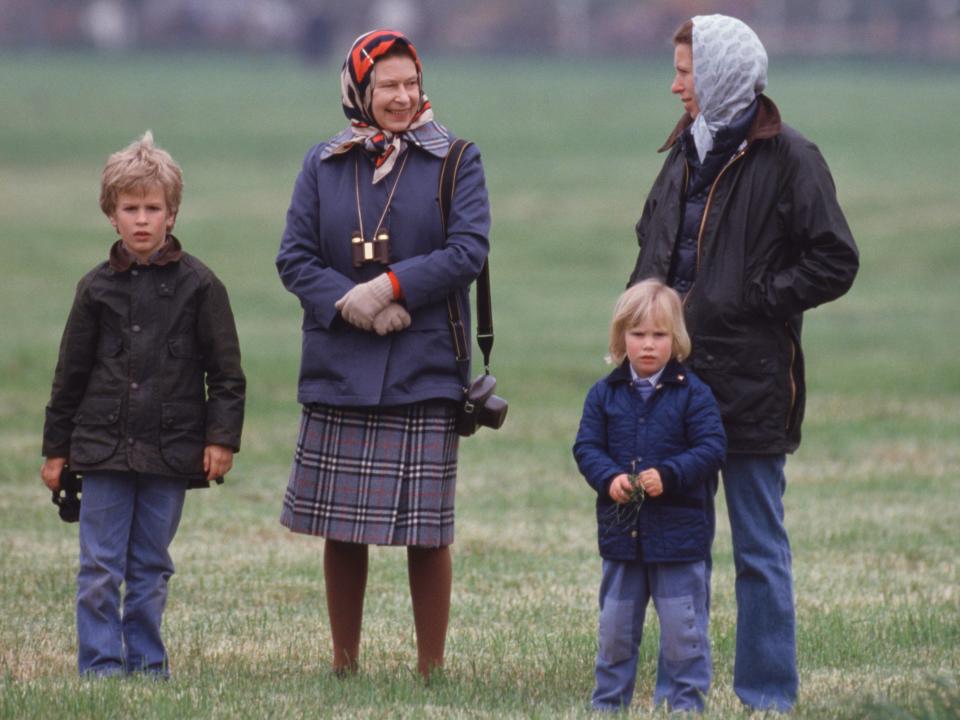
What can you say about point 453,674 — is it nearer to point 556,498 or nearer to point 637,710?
point 637,710

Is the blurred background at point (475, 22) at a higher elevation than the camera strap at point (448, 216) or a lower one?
higher

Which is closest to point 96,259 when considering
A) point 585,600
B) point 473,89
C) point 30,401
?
point 30,401

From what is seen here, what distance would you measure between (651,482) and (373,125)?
4.99 feet

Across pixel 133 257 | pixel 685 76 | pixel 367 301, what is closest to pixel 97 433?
pixel 133 257

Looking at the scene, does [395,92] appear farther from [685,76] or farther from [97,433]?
A: [97,433]

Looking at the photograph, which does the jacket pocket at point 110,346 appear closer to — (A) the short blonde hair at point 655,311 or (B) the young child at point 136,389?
(B) the young child at point 136,389

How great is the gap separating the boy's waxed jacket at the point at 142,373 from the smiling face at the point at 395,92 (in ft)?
2.54

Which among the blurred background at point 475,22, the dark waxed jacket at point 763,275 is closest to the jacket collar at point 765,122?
the dark waxed jacket at point 763,275

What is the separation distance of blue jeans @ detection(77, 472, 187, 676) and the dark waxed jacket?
181 cm

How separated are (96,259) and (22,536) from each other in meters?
20.2

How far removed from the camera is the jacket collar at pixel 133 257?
6.04 m

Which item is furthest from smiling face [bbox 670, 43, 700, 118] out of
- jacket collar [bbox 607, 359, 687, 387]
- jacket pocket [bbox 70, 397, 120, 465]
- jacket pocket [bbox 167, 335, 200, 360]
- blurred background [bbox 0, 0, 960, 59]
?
blurred background [bbox 0, 0, 960, 59]

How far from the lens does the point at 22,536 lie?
9641mm

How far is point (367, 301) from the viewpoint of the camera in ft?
19.1
